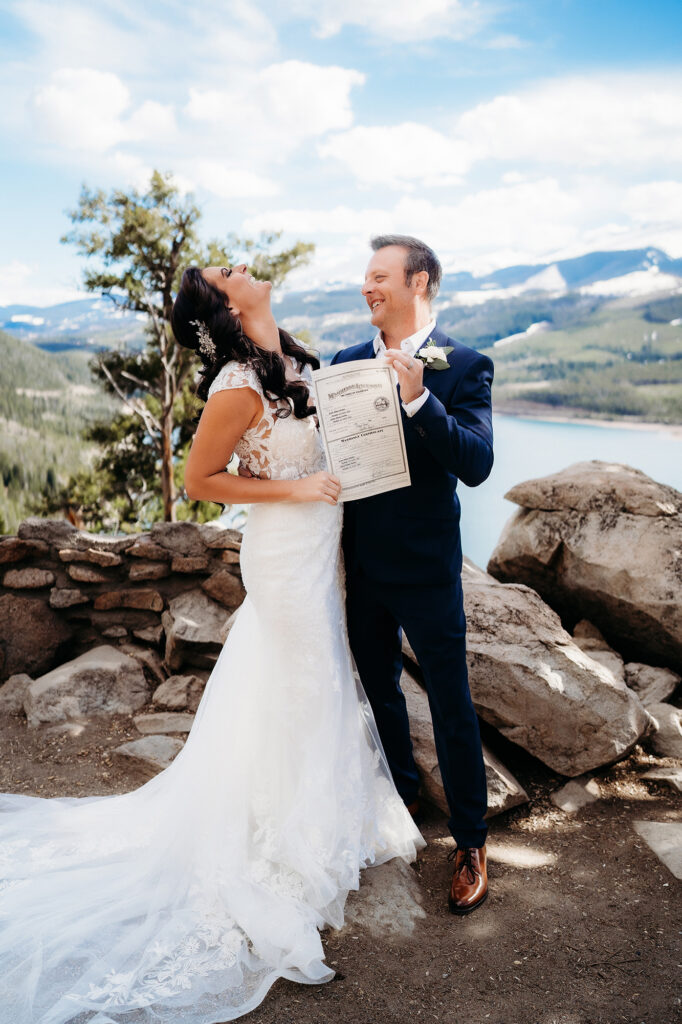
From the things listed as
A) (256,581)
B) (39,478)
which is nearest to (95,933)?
(256,581)

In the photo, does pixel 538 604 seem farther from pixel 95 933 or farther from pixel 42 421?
pixel 42 421

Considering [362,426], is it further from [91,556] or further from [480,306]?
[480,306]

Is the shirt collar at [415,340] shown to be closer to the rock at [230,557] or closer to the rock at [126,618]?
the rock at [230,557]

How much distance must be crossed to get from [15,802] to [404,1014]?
1.78m

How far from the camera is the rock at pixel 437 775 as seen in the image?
2918 millimetres

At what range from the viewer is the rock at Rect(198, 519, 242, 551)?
421cm

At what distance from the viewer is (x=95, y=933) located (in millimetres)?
2074

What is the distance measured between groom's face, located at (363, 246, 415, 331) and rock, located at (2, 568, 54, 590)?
2903 millimetres

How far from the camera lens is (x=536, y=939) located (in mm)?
2201

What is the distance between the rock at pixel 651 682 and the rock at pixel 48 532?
3.44 m

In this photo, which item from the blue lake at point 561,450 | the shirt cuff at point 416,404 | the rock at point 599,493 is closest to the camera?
the shirt cuff at point 416,404

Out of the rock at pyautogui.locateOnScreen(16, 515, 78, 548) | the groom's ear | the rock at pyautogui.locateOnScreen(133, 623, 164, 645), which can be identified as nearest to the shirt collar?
the groom's ear

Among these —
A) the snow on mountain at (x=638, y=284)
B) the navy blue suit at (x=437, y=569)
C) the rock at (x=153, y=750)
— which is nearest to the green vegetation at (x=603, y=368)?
the snow on mountain at (x=638, y=284)

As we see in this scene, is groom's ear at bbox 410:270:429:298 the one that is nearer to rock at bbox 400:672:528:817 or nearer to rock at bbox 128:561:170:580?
rock at bbox 400:672:528:817
